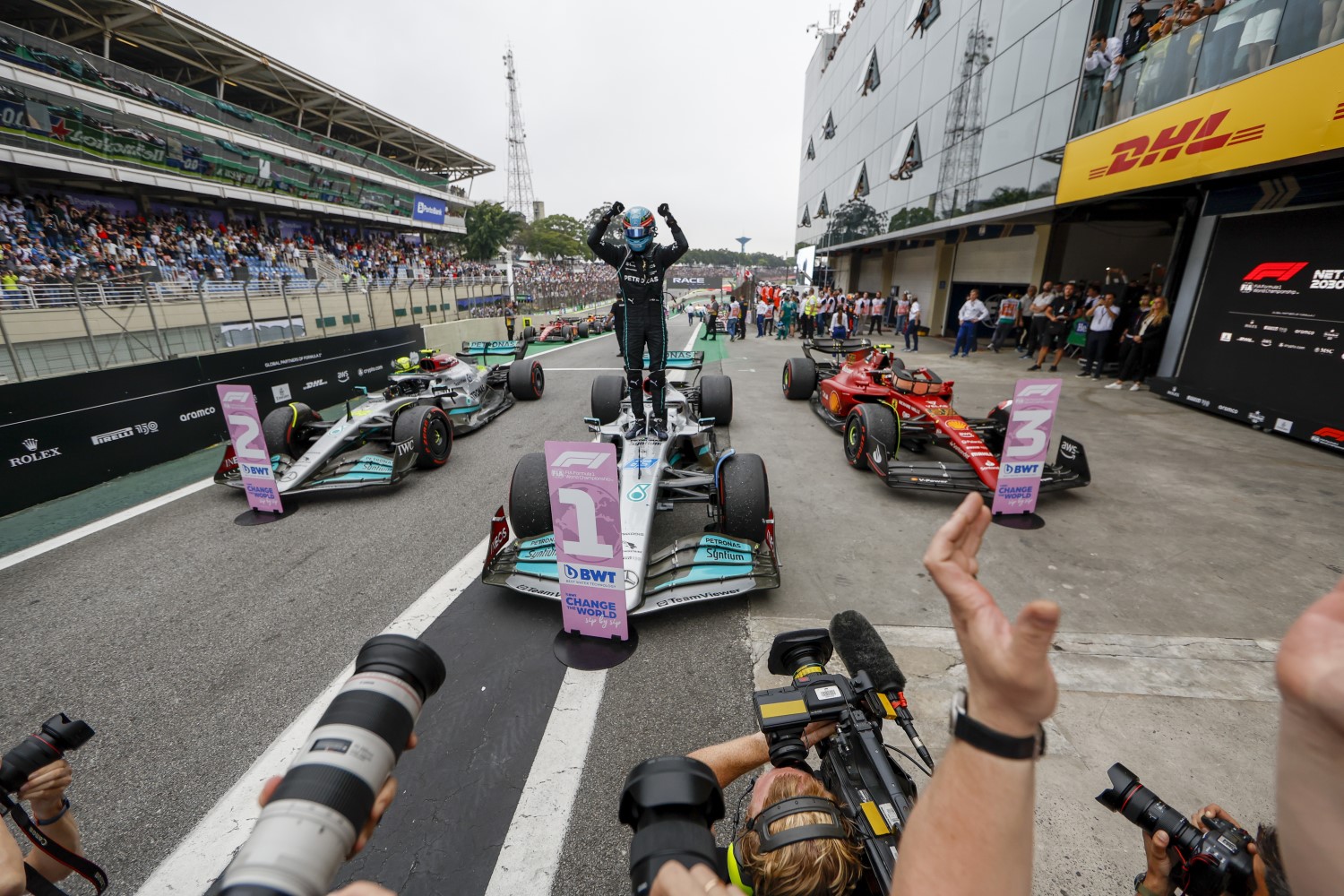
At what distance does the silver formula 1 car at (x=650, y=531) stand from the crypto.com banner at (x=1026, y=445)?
2363mm

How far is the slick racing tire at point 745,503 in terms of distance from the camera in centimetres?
370

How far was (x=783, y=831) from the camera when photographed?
45.6 inches

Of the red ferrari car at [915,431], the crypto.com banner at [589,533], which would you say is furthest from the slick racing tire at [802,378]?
the crypto.com banner at [589,533]

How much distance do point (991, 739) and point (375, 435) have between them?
646 centimetres

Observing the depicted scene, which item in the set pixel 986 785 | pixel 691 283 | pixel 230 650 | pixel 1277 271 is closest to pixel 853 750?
pixel 986 785

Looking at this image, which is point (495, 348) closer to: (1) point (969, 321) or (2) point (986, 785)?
(1) point (969, 321)

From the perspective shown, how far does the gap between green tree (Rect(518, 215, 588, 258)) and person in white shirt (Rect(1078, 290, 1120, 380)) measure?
5123 centimetres

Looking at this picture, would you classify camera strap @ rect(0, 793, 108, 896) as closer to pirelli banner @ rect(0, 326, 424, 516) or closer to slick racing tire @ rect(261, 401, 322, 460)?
slick racing tire @ rect(261, 401, 322, 460)

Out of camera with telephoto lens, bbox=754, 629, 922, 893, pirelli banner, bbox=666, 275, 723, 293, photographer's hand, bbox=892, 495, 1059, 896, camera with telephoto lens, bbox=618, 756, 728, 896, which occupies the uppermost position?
pirelli banner, bbox=666, 275, 723, 293

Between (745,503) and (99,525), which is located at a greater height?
(745,503)

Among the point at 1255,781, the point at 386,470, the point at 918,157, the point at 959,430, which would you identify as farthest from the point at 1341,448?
the point at 918,157

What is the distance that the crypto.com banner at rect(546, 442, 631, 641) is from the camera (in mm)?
2920

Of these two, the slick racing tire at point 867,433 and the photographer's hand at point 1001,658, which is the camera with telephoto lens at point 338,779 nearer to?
the photographer's hand at point 1001,658

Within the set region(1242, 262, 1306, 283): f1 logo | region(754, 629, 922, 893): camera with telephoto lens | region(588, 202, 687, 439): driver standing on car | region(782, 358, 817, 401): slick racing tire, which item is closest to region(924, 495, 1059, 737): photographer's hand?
region(754, 629, 922, 893): camera with telephoto lens
